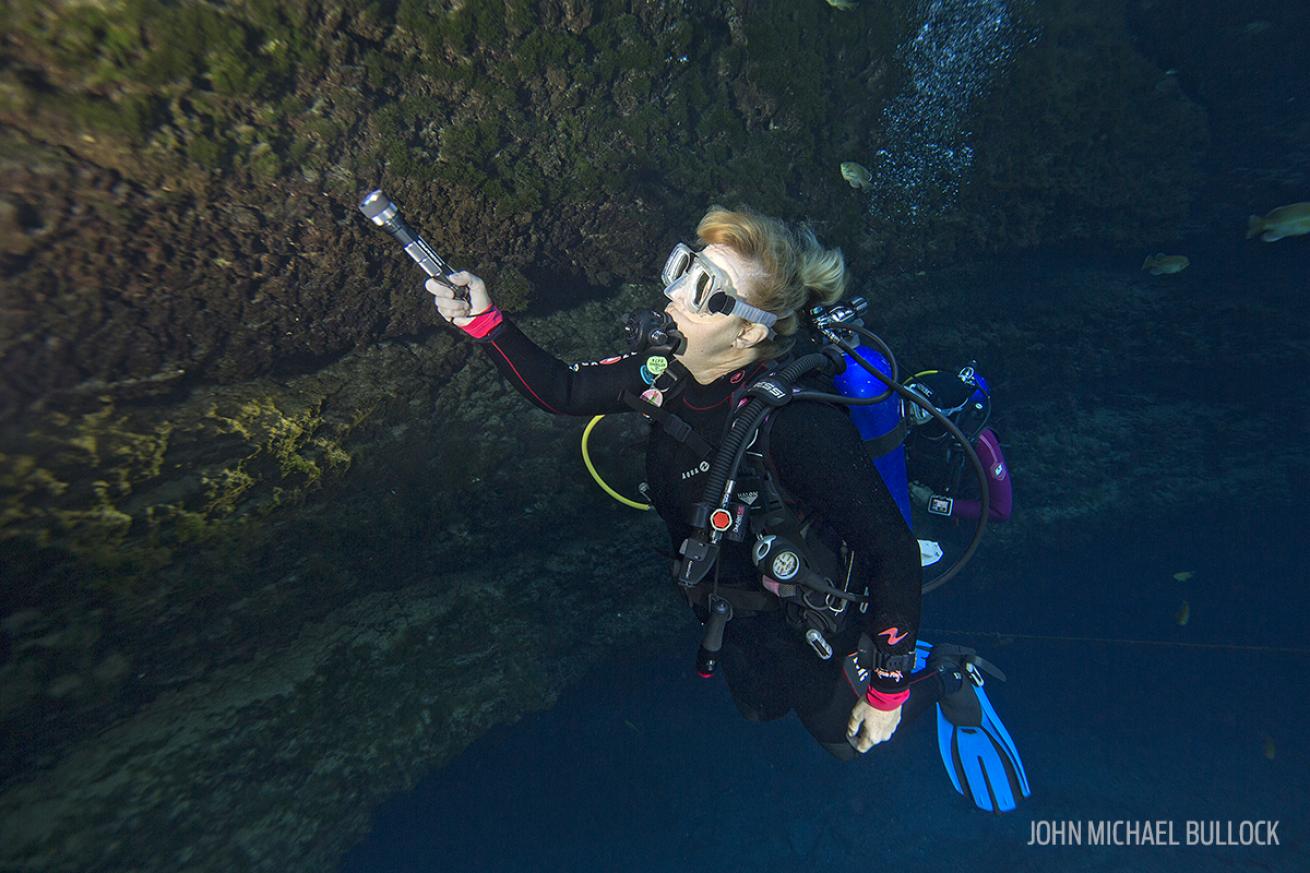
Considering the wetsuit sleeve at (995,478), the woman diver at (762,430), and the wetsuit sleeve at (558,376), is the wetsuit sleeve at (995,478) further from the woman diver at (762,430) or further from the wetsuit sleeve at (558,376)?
the wetsuit sleeve at (558,376)

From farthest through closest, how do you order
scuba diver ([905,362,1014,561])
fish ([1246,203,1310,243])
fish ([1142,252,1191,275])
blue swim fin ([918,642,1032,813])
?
fish ([1142,252,1191,275]) < fish ([1246,203,1310,243]) < blue swim fin ([918,642,1032,813]) < scuba diver ([905,362,1014,561])

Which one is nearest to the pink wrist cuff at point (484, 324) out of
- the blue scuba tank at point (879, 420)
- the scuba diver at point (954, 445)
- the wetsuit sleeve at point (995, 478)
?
the blue scuba tank at point (879, 420)

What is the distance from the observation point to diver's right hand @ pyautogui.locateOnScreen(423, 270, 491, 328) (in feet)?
7.38

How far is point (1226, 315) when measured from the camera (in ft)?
21.6

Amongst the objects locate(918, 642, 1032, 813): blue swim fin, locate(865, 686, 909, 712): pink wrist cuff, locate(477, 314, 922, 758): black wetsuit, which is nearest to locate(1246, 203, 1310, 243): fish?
locate(918, 642, 1032, 813): blue swim fin

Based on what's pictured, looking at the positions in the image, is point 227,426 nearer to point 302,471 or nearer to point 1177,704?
point 302,471

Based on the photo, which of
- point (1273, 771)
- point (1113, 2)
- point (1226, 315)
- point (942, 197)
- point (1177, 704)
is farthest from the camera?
point (1177, 704)

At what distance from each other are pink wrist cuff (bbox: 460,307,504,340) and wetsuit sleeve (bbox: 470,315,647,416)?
2 centimetres

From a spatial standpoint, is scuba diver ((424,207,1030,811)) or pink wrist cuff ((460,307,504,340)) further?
pink wrist cuff ((460,307,504,340))

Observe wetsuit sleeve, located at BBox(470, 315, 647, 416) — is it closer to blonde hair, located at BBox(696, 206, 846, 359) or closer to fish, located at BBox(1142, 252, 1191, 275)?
blonde hair, located at BBox(696, 206, 846, 359)

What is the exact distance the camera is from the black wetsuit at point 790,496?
2240 millimetres

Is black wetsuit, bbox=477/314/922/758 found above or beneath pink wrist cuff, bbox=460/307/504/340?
beneath

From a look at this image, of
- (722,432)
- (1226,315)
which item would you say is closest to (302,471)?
(722,432)

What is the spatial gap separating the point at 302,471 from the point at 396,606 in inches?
57.2
